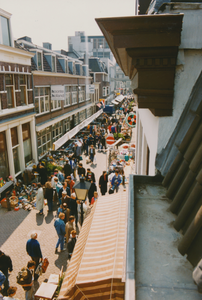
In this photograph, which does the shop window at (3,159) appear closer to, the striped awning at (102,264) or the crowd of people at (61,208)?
the crowd of people at (61,208)

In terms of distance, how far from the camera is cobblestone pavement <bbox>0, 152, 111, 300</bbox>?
293 inches

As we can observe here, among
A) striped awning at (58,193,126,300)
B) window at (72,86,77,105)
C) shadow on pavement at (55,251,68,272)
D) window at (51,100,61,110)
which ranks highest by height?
window at (72,86,77,105)

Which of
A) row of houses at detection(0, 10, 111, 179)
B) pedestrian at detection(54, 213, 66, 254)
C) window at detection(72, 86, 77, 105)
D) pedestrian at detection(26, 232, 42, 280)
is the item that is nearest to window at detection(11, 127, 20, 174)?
row of houses at detection(0, 10, 111, 179)

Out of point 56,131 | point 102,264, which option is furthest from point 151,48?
point 56,131

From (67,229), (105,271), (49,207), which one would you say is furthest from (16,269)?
(105,271)

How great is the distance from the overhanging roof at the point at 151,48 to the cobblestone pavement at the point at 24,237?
5.65 metres

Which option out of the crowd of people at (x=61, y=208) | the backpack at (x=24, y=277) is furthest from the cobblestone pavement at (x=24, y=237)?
the backpack at (x=24, y=277)

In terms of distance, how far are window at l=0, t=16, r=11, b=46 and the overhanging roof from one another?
11814 mm

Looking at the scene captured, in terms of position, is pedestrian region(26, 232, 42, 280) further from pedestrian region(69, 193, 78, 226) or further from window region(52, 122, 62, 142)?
window region(52, 122, 62, 142)

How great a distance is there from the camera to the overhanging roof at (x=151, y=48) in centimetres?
240

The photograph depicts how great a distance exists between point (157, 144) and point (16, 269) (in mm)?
6386

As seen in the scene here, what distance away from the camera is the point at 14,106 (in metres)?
13.8

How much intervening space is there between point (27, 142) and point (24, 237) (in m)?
8.13

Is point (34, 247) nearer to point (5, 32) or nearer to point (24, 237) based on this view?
point (24, 237)
